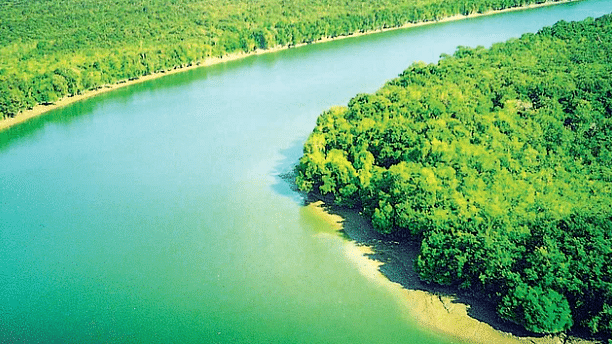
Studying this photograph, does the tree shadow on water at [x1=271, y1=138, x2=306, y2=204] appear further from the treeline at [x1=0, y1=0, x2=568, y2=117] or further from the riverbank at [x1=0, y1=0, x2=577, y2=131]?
the treeline at [x1=0, y1=0, x2=568, y2=117]

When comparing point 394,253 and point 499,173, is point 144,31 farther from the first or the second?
point 499,173

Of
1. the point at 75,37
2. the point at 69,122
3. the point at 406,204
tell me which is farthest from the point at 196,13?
the point at 406,204

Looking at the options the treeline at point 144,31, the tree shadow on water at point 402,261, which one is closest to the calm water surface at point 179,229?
the tree shadow on water at point 402,261

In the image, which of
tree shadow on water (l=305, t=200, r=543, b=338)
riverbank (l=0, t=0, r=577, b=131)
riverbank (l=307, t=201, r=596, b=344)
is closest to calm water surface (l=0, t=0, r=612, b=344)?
riverbank (l=307, t=201, r=596, b=344)

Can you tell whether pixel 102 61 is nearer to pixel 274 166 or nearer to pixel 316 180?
pixel 274 166

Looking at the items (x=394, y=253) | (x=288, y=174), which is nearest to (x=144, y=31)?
(x=288, y=174)

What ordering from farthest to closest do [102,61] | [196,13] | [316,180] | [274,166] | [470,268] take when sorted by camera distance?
[196,13]
[102,61]
[274,166]
[316,180]
[470,268]
